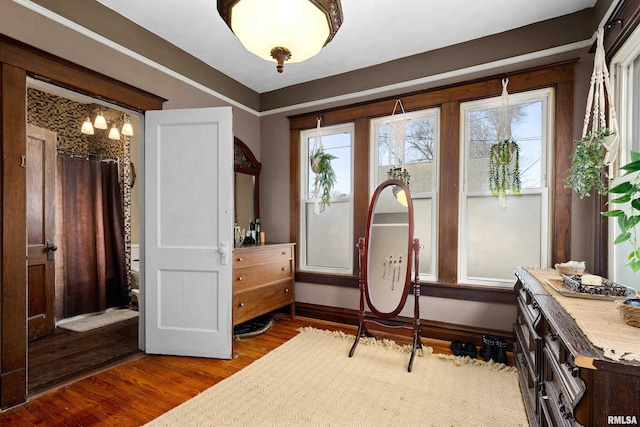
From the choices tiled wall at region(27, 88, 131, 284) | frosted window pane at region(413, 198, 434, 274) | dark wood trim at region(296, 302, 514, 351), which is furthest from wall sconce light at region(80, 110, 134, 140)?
frosted window pane at region(413, 198, 434, 274)

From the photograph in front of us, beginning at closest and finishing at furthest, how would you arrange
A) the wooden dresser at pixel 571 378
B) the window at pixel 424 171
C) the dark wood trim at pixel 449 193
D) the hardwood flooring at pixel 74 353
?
1. the wooden dresser at pixel 571 378
2. the hardwood flooring at pixel 74 353
3. the dark wood trim at pixel 449 193
4. the window at pixel 424 171

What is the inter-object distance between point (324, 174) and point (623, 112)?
8.83 feet

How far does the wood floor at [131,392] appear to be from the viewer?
1.99 m

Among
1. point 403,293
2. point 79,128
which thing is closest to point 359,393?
point 403,293

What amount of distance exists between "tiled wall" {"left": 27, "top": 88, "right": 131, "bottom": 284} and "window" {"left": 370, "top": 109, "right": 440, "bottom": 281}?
3815mm

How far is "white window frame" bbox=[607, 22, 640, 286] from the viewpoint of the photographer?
2080mm

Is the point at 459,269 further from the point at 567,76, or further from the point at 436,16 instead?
the point at 436,16

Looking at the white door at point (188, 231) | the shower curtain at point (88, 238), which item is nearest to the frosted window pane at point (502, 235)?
the white door at point (188, 231)

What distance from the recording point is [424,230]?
11.1 ft

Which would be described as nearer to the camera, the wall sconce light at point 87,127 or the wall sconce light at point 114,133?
the wall sconce light at point 87,127

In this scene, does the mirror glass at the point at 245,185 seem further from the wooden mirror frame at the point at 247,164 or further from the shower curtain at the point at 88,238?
the shower curtain at the point at 88,238

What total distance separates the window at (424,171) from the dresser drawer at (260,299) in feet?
5.29

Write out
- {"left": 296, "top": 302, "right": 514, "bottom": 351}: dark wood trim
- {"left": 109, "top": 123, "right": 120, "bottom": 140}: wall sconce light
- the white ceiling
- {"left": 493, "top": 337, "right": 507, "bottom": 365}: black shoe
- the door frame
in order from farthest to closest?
{"left": 109, "top": 123, "right": 120, "bottom": 140}: wall sconce light < {"left": 296, "top": 302, "right": 514, "bottom": 351}: dark wood trim < {"left": 493, "top": 337, "right": 507, "bottom": 365}: black shoe < the white ceiling < the door frame

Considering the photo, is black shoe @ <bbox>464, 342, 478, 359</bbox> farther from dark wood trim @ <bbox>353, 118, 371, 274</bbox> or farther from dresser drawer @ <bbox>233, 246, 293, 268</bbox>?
dresser drawer @ <bbox>233, 246, 293, 268</bbox>
